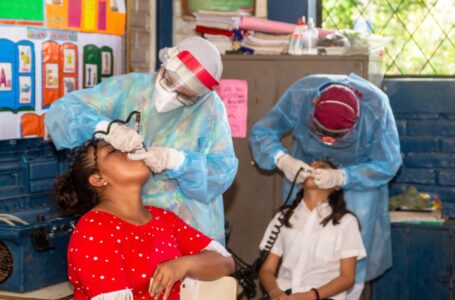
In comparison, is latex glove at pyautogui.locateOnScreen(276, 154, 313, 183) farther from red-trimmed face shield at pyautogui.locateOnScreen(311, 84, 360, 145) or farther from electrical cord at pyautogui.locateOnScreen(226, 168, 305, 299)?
red-trimmed face shield at pyautogui.locateOnScreen(311, 84, 360, 145)

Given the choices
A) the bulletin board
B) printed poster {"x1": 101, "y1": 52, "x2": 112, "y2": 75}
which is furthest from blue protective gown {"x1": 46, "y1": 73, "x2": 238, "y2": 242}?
the bulletin board

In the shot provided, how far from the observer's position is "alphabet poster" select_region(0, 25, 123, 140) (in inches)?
133

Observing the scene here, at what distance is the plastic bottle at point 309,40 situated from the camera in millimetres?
4109

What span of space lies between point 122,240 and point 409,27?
2.59 metres

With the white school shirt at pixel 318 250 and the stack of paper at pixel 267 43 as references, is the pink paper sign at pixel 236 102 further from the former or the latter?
the white school shirt at pixel 318 250

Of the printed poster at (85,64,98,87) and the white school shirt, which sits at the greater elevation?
the printed poster at (85,64,98,87)

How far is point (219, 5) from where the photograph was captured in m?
4.58

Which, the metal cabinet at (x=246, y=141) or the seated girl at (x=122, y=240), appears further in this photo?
the metal cabinet at (x=246, y=141)

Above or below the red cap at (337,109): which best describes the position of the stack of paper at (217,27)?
above

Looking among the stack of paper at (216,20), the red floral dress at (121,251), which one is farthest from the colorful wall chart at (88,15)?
the red floral dress at (121,251)

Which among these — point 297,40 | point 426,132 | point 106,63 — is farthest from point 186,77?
point 426,132

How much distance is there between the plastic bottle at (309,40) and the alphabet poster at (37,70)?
90 cm

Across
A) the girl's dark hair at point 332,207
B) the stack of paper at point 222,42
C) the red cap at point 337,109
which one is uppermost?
the stack of paper at point 222,42

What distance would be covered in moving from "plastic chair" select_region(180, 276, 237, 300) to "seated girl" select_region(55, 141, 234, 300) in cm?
3
